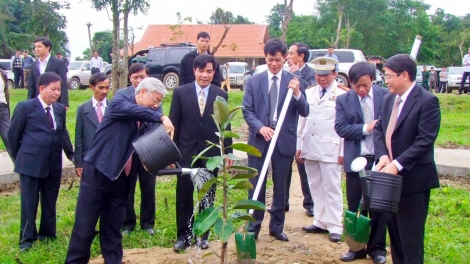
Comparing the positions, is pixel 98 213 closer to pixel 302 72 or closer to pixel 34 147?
pixel 34 147

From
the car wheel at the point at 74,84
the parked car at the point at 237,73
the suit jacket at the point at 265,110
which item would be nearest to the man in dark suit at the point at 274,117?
the suit jacket at the point at 265,110

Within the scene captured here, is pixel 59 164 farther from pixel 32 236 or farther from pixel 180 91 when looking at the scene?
pixel 180 91

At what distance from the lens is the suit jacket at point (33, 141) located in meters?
5.02

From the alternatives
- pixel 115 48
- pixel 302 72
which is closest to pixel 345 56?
pixel 115 48

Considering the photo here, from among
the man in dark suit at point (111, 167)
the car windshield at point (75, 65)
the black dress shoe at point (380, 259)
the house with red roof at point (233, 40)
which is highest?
the house with red roof at point (233, 40)

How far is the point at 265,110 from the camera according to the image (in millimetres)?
5230

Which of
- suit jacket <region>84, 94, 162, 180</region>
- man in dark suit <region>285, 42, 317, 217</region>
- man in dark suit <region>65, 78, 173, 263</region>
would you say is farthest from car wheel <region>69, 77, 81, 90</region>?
suit jacket <region>84, 94, 162, 180</region>

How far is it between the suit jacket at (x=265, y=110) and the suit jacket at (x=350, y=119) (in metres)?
0.36

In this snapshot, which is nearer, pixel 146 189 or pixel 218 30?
pixel 146 189

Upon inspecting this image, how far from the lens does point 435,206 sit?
664 cm

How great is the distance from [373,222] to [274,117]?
1.33 meters

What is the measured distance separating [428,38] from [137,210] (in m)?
45.5

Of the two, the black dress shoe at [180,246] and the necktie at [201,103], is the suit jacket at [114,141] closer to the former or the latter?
the necktie at [201,103]

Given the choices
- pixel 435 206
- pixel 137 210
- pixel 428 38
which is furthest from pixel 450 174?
pixel 428 38
